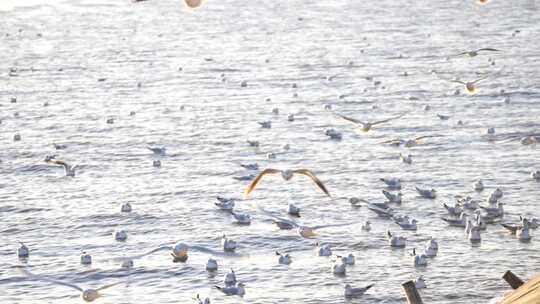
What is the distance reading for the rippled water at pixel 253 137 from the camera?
37.6 meters

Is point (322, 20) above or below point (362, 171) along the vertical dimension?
above

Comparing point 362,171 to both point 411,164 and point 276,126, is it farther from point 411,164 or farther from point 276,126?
point 276,126

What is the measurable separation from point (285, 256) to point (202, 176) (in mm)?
13902

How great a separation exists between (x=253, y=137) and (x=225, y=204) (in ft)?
47.9

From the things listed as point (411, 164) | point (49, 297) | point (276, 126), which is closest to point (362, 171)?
point (411, 164)

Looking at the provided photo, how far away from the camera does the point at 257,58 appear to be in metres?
87.8

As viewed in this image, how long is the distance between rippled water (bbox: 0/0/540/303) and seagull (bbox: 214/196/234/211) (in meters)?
0.75

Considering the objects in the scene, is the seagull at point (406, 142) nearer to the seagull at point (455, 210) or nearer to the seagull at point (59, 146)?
the seagull at point (455, 210)

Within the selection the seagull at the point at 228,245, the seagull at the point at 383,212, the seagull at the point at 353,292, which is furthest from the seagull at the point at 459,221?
the seagull at the point at 353,292

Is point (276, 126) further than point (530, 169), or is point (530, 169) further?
point (276, 126)

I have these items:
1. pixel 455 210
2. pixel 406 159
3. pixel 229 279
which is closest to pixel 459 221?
pixel 455 210

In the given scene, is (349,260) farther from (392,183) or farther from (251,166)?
(251,166)

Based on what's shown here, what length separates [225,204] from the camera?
45.2 meters

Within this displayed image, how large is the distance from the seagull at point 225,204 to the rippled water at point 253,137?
75cm
